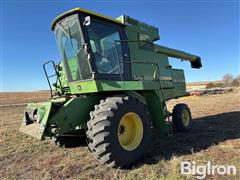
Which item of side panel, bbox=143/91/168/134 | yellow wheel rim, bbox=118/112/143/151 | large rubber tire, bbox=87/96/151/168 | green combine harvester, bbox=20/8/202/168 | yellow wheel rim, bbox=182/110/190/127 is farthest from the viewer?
yellow wheel rim, bbox=182/110/190/127

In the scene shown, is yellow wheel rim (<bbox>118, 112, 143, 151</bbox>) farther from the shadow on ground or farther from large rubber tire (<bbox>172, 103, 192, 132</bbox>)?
large rubber tire (<bbox>172, 103, 192, 132</bbox>)

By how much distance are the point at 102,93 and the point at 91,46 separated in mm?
1101

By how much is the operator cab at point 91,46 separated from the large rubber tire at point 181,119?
9.59 feet

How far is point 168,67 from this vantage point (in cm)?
904

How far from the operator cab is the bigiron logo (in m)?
2.43

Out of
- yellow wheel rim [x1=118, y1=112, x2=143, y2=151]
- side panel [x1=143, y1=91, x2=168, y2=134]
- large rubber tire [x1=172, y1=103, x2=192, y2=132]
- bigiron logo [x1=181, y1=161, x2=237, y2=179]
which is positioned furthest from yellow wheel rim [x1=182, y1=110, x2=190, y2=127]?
bigiron logo [x1=181, y1=161, x2=237, y2=179]

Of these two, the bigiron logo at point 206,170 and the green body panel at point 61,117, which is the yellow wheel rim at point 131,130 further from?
the bigiron logo at point 206,170

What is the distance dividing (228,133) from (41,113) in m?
5.31

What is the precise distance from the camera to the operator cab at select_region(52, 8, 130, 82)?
5.66 m

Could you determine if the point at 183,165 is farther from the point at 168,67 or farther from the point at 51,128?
the point at 168,67

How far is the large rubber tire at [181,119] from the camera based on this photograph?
8.45m

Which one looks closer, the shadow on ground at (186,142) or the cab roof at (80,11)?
the cab roof at (80,11)

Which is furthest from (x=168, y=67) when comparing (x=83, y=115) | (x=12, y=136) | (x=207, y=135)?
(x=12, y=136)

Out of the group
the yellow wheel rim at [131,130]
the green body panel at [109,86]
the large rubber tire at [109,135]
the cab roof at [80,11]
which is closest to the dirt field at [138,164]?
the large rubber tire at [109,135]
